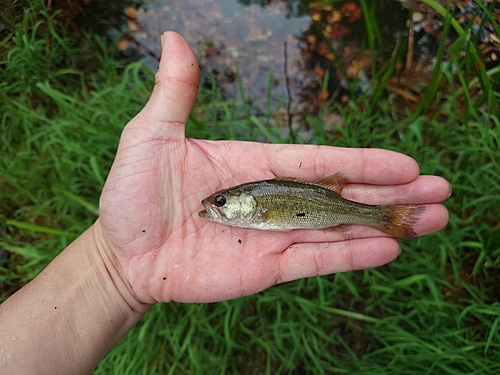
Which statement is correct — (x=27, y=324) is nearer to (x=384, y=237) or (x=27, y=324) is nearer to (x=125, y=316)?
(x=125, y=316)

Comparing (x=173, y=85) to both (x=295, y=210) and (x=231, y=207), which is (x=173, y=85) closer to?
(x=231, y=207)

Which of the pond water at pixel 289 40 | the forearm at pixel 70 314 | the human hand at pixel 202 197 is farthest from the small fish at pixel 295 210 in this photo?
the pond water at pixel 289 40

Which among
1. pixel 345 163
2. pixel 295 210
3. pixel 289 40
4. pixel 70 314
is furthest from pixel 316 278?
pixel 289 40

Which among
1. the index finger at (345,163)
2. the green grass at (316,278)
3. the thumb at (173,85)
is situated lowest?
the green grass at (316,278)

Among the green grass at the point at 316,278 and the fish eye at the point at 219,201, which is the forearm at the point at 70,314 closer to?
the green grass at the point at 316,278

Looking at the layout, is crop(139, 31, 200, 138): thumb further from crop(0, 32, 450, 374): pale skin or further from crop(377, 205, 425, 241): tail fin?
crop(377, 205, 425, 241): tail fin

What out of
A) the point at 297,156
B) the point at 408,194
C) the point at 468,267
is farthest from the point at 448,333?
the point at 297,156

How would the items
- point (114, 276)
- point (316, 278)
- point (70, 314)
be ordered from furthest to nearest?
point (316, 278), point (114, 276), point (70, 314)
